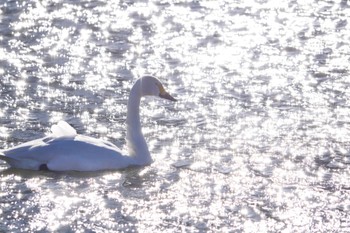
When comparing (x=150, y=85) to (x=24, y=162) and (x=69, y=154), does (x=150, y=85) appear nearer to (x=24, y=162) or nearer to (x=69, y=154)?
(x=69, y=154)

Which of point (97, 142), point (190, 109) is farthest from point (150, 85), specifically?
point (190, 109)

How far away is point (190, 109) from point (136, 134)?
69.8 inches

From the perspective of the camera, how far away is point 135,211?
11.3m

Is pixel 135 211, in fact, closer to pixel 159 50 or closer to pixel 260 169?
pixel 260 169

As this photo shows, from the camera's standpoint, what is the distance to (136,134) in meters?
13.1

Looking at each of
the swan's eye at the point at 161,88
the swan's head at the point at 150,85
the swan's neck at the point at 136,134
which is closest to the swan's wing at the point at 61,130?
the swan's neck at the point at 136,134

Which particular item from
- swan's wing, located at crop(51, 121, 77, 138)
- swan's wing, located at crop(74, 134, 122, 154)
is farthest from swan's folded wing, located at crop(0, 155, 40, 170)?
swan's wing, located at crop(74, 134, 122, 154)

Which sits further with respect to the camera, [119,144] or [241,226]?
[119,144]

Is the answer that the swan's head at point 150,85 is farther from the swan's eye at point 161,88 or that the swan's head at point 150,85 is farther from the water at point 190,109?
the water at point 190,109

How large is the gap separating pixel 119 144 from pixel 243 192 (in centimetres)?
230

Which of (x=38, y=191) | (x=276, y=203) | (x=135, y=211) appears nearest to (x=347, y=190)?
(x=276, y=203)

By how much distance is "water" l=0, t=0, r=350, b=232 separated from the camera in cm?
1134

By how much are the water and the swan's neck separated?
0.58ft

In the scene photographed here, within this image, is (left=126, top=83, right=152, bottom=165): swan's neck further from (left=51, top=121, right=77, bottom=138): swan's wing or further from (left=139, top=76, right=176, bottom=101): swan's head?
(left=51, top=121, right=77, bottom=138): swan's wing
